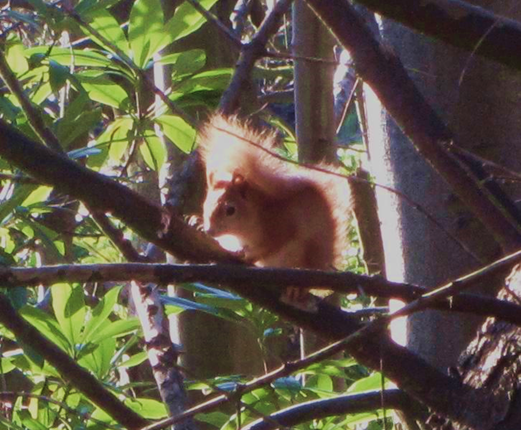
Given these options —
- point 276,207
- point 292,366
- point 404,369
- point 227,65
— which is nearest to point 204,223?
point 276,207

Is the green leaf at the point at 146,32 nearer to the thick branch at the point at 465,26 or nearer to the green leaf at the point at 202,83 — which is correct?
the green leaf at the point at 202,83

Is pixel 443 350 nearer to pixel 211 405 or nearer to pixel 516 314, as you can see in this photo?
pixel 516 314

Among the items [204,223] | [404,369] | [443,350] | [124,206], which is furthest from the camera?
[204,223]

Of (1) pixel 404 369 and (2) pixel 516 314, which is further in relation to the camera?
(1) pixel 404 369

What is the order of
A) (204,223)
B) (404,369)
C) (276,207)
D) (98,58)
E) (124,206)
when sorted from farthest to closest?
(204,223) → (276,207) → (98,58) → (404,369) → (124,206)

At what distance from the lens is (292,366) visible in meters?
0.84

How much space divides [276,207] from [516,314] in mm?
970

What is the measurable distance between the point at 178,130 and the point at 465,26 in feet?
2.46

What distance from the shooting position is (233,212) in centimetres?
208

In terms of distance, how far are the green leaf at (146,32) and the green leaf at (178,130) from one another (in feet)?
0.34

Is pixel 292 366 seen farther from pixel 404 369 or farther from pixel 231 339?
pixel 231 339

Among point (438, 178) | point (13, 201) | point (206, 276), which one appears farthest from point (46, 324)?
point (206, 276)

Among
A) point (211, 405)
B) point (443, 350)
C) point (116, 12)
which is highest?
point (116, 12)

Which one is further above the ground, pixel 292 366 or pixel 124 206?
pixel 124 206
